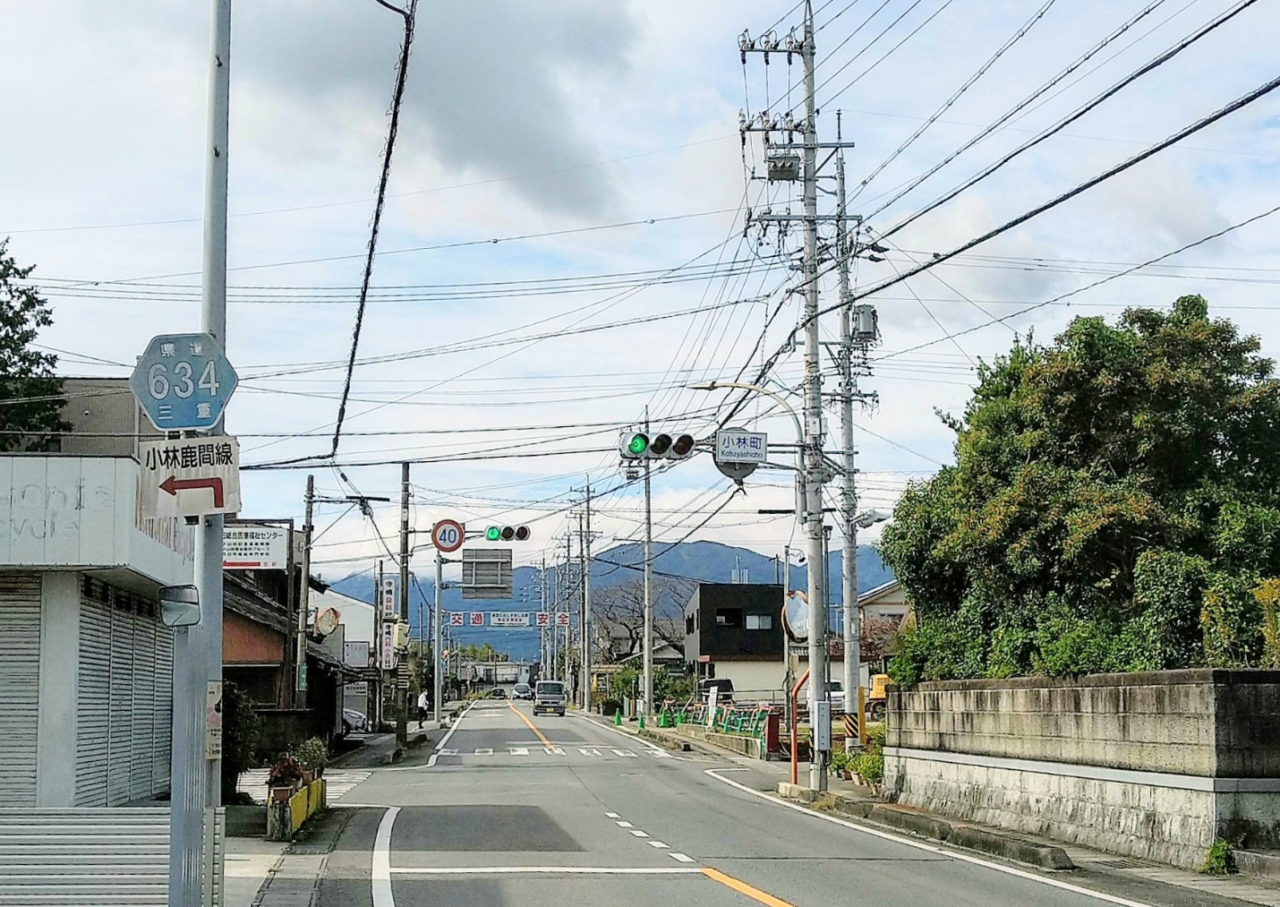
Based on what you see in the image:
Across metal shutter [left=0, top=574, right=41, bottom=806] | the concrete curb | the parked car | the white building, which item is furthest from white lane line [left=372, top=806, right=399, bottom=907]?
the parked car

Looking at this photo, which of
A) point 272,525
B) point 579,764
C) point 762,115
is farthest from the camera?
point 272,525

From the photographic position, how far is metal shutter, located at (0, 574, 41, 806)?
611 inches

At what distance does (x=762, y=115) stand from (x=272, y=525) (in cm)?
2123

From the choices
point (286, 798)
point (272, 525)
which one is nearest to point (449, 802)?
point (286, 798)

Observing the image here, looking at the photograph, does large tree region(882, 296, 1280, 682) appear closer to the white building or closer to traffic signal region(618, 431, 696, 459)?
traffic signal region(618, 431, 696, 459)

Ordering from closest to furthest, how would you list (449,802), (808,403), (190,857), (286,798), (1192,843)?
(190,857)
(1192,843)
(286,798)
(449,802)
(808,403)

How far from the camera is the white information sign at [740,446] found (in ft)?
82.5

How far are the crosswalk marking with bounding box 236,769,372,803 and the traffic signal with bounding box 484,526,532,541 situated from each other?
7410 mm

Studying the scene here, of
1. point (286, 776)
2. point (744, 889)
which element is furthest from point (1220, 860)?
point (286, 776)

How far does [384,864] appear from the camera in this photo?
656 inches

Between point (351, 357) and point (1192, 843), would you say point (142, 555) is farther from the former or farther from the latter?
point (1192, 843)

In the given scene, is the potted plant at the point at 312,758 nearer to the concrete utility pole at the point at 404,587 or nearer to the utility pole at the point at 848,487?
the utility pole at the point at 848,487

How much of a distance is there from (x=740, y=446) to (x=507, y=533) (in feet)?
53.1

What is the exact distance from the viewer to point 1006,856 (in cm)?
1750
